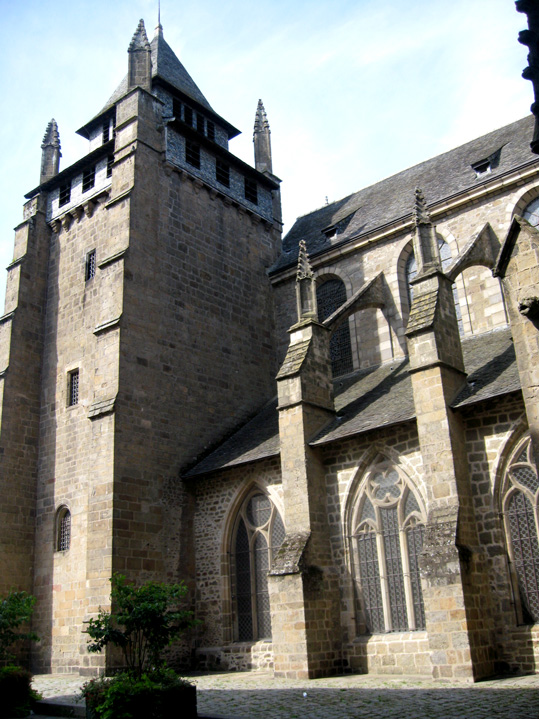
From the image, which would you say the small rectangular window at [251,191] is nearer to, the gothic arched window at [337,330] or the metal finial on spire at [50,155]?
the gothic arched window at [337,330]

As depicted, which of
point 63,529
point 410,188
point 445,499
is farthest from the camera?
point 410,188

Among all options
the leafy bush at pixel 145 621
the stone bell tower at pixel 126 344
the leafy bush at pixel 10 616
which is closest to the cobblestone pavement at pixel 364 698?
the leafy bush at pixel 145 621

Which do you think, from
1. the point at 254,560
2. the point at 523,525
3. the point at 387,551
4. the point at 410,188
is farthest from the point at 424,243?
the point at 254,560

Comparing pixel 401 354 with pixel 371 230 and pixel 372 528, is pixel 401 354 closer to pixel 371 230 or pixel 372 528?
pixel 371 230

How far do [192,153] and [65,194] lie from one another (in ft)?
13.4

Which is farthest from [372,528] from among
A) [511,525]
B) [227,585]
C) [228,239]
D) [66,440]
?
[228,239]

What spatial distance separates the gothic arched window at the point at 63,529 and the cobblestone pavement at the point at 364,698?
4.66 meters

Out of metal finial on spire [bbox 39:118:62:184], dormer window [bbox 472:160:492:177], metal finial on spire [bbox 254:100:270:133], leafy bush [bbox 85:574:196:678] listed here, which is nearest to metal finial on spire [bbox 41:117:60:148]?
metal finial on spire [bbox 39:118:62:184]

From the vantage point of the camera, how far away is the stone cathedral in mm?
12133

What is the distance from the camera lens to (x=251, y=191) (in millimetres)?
23047

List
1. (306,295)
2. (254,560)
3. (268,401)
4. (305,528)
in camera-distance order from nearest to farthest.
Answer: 1. (305,528)
2. (254,560)
3. (306,295)
4. (268,401)

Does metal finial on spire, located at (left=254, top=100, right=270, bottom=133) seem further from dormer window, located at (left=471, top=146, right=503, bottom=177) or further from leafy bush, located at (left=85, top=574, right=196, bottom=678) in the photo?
leafy bush, located at (left=85, top=574, right=196, bottom=678)

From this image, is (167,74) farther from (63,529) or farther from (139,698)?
(139,698)

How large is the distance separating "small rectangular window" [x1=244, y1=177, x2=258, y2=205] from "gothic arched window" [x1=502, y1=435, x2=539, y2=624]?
44.4 feet
